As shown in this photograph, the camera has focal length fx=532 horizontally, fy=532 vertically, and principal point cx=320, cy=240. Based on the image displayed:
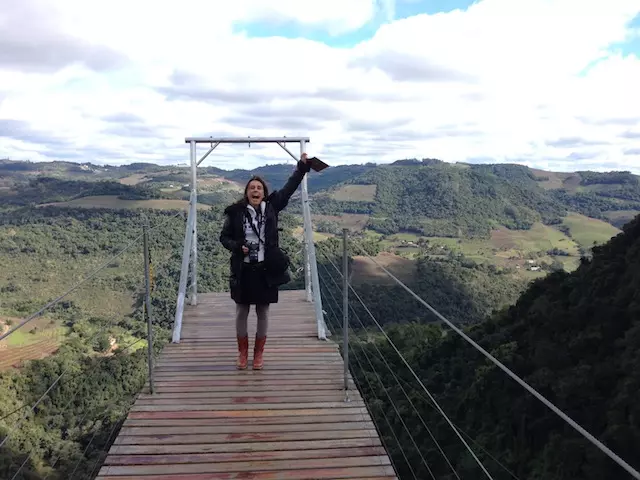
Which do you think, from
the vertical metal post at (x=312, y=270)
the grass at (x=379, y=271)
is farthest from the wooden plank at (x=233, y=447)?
the grass at (x=379, y=271)

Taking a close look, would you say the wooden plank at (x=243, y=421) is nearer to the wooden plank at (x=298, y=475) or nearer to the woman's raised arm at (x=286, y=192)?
the wooden plank at (x=298, y=475)

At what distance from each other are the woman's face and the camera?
328 millimetres

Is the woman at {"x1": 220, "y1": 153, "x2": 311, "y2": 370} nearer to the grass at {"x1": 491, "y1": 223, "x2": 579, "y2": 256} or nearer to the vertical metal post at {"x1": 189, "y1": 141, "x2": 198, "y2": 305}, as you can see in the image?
the vertical metal post at {"x1": 189, "y1": 141, "x2": 198, "y2": 305}

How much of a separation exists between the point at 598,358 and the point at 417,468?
33.7 ft

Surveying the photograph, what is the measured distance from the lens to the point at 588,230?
344 feet

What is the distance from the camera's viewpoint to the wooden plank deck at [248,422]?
10.2 feet

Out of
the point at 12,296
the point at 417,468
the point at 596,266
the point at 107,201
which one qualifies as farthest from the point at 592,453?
the point at 107,201

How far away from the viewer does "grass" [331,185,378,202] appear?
132125 millimetres

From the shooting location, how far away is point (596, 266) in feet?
99.1

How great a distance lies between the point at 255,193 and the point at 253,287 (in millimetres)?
768

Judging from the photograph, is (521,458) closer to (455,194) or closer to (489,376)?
(489,376)

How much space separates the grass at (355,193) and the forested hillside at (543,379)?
324 feet

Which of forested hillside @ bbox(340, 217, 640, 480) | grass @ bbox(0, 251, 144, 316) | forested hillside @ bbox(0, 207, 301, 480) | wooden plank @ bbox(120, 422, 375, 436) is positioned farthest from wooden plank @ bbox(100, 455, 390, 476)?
grass @ bbox(0, 251, 144, 316)

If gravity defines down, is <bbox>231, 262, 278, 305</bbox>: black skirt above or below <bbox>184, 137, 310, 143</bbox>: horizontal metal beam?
below
